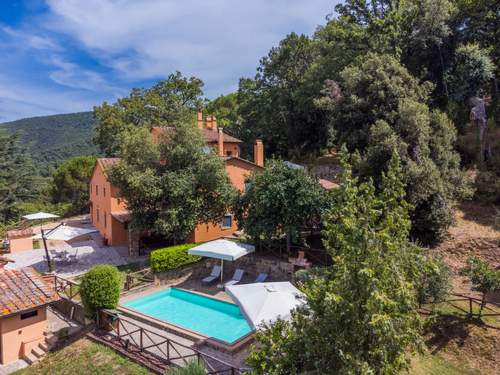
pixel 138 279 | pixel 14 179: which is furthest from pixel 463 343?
pixel 14 179

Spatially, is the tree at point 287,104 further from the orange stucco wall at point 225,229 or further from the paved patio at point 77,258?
the paved patio at point 77,258

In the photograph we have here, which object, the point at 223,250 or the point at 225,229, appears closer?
the point at 223,250

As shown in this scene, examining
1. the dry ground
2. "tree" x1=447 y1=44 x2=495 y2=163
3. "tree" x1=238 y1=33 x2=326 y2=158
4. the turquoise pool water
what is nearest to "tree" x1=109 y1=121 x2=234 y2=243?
the turquoise pool water

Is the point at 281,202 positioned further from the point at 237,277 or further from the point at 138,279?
the point at 138,279

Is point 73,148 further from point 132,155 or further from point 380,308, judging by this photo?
point 380,308

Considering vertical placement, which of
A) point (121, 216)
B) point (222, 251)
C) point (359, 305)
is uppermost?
point (359, 305)

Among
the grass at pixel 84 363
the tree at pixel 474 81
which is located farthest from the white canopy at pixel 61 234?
the tree at pixel 474 81

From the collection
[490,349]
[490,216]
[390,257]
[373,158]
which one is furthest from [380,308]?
[490,216]
